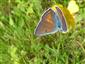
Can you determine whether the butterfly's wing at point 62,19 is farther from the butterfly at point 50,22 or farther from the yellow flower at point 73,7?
the yellow flower at point 73,7

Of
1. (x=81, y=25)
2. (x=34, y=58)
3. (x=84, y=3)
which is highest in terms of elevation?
(x=84, y=3)

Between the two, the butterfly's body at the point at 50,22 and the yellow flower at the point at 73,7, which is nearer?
the butterfly's body at the point at 50,22

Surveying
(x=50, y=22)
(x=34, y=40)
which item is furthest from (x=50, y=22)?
(x=34, y=40)

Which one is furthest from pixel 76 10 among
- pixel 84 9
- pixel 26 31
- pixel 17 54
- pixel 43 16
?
pixel 17 54

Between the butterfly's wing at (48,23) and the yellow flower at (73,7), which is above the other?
the yellow flower at (73,7)

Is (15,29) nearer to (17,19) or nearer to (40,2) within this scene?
(17,19)

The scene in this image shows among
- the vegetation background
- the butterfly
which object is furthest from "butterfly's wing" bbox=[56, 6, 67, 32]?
the vegetation background

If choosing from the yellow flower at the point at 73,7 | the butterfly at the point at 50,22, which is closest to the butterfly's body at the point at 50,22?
the butterfly at the point at 50,22
